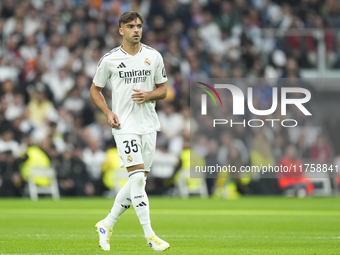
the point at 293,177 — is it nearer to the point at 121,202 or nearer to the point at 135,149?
the point at 121,202

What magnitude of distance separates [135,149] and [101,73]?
3.07 ft

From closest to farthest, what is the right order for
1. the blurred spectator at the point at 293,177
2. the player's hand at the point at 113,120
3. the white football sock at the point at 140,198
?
1. the white football sock at the point at 140,198
2. the player's hand at the point at 113,120
3. the blurred spectator at the point at 293,177

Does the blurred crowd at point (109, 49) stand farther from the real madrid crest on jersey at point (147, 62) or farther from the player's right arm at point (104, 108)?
the real madrid crest on jersey at point (147, 62)

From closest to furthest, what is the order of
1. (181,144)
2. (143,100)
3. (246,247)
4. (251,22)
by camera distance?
(143,100), (246,247), (181,144), (251,22)

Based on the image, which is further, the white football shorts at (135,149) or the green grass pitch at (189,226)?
the green grass pitch at (189,226)

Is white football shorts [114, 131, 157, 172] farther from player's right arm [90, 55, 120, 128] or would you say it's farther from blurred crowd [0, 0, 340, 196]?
blurred crowd [0, 0, 340, 196]

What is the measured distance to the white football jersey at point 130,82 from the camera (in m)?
7.37

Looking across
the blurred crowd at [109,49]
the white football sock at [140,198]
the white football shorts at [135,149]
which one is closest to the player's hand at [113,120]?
the white football shorts at [135,149]

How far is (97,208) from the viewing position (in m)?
14.9

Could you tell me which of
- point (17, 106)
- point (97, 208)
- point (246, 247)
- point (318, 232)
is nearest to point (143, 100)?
point (246, 247)

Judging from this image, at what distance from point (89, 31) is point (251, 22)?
210 inches

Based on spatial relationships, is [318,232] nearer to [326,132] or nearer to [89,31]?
[326,132]

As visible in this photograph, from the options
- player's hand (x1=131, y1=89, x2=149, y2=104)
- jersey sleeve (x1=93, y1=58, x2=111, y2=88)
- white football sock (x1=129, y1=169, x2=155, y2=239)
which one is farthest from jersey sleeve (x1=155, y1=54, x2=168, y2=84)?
white football sock (x1=129, y1=169, x2=155, y2=239)

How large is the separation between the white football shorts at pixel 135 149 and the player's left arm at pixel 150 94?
382mm
